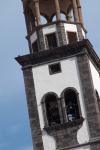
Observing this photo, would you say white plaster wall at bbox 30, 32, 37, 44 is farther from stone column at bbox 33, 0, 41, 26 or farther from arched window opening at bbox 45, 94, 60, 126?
arched window opening at bbox 45, 94, 60, 126

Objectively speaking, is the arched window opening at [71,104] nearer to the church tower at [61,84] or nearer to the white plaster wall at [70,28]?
the church tower at [61,84]

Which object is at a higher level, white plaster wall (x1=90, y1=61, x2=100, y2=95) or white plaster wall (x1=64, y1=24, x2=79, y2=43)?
white plaster wall (x1=64, y1=24, x2=79, y2=43)

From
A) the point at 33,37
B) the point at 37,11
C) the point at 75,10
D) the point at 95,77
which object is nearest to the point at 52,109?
the point at 95,77

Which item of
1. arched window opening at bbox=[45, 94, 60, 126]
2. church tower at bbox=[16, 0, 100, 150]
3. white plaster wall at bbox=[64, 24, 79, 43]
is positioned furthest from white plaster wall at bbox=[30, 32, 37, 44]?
arched window opening at bbox=[45, 94, 60, 126]

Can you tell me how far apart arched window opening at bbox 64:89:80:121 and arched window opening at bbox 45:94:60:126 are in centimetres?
58

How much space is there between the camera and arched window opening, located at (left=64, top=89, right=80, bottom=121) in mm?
43688

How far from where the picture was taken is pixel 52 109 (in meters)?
44.0

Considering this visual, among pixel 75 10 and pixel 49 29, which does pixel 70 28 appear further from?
pixel 75 10

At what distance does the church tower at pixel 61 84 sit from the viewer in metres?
42.9

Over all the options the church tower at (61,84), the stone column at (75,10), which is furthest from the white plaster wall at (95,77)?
the stone column at (75,10)

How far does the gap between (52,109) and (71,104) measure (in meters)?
1.05

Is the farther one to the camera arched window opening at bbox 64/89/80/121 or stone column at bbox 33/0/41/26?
stone column at bbox 33/0/41/26

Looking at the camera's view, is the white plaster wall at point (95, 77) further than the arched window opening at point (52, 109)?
Yes

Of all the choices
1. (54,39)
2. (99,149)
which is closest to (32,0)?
(54,39)
